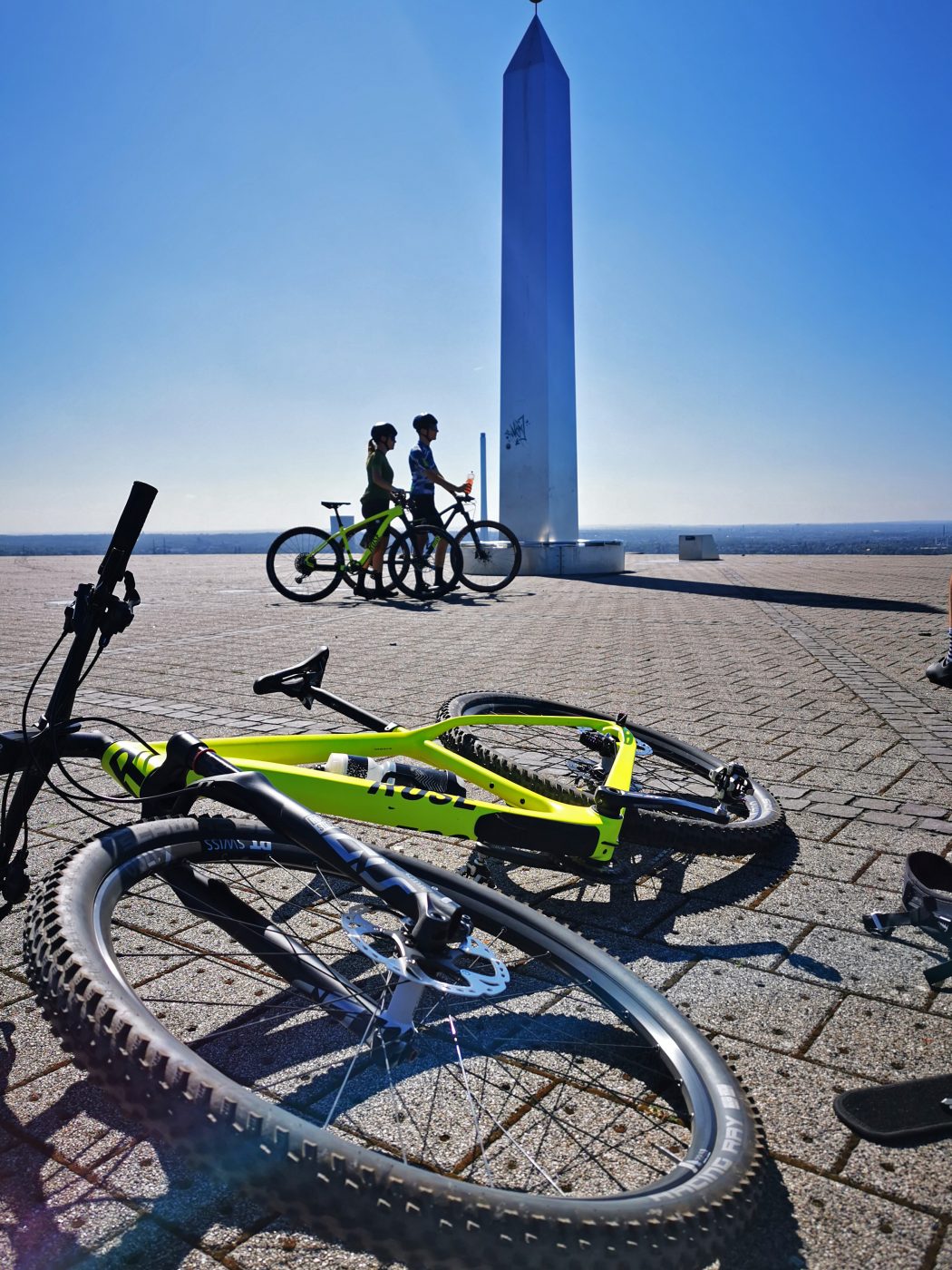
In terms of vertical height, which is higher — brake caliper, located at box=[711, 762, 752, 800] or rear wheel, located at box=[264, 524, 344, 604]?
rear wheel, located at box=[264, 524, 344, 604]

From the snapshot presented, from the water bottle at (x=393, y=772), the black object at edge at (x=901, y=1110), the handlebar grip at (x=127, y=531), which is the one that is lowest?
the black object at edge at (x=901, y=1110)

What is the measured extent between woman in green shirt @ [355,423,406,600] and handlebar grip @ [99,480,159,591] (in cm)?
1096

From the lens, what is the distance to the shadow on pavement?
12680 millimetres

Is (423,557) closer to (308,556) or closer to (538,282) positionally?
(308,556)

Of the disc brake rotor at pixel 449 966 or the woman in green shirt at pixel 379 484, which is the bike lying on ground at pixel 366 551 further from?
the disc brake rotor at pixel 449 966

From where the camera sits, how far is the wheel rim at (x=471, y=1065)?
1728 mm

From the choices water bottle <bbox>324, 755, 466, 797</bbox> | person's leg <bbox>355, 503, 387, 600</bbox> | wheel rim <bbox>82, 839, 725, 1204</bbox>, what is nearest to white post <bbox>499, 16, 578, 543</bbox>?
person's leg <bbox>355, 503, 387, 600</bbox>

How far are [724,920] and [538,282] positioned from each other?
59.9ft

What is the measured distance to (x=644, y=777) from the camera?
400 cm

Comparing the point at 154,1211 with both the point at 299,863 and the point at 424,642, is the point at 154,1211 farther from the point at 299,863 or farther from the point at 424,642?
the point at 424,642

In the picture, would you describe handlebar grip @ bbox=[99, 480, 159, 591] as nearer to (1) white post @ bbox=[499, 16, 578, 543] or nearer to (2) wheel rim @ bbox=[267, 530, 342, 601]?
(2) wheel rim @ bbox=[267, 530, 342, 601]

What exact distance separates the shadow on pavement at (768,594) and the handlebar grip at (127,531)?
446 inches


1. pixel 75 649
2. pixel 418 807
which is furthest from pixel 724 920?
pixel 75 649

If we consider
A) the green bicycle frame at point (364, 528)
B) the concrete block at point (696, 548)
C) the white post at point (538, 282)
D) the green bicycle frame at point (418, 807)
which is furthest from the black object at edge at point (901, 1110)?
the concrete block at point (696, 548)
